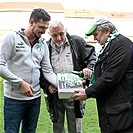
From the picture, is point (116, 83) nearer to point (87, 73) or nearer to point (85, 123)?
point (87, 73)

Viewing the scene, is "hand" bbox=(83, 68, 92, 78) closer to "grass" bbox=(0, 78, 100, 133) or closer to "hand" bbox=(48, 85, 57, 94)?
"hand" bbox=(48, 85, 57, 94)

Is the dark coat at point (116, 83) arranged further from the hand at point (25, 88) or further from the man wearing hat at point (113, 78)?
the hand at point (25, 88)

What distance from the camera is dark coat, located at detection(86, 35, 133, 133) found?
5.74ft

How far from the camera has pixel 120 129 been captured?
1821 millimetres

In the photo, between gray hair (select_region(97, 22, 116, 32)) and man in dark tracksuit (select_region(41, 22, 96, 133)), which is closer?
gray hair (select_region(97, 22, 116, 32))

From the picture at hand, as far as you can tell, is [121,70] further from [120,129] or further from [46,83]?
[46,83]

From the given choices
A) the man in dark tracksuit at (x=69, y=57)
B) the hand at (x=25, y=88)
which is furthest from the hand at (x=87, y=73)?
the hand at (x=25, y=88)

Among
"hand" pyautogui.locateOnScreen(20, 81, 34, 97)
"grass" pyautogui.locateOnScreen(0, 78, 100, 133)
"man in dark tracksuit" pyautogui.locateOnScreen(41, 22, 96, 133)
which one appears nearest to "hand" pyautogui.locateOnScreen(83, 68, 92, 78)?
"man in dark tracksuit" pyautogui.locateOnScreen(41, 22, 96, 133)

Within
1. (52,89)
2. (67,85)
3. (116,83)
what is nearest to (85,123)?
(52,89)

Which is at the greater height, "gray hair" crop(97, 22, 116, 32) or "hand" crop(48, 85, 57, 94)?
"gray hair" crop(97, 22, 116, 32)

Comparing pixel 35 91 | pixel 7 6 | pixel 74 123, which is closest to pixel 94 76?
pixel 35 91

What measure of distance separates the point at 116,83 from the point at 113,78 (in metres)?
0.05

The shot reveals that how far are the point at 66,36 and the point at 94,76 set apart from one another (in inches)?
23.5

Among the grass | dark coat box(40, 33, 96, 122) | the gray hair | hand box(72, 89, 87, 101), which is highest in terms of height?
the gray hair
